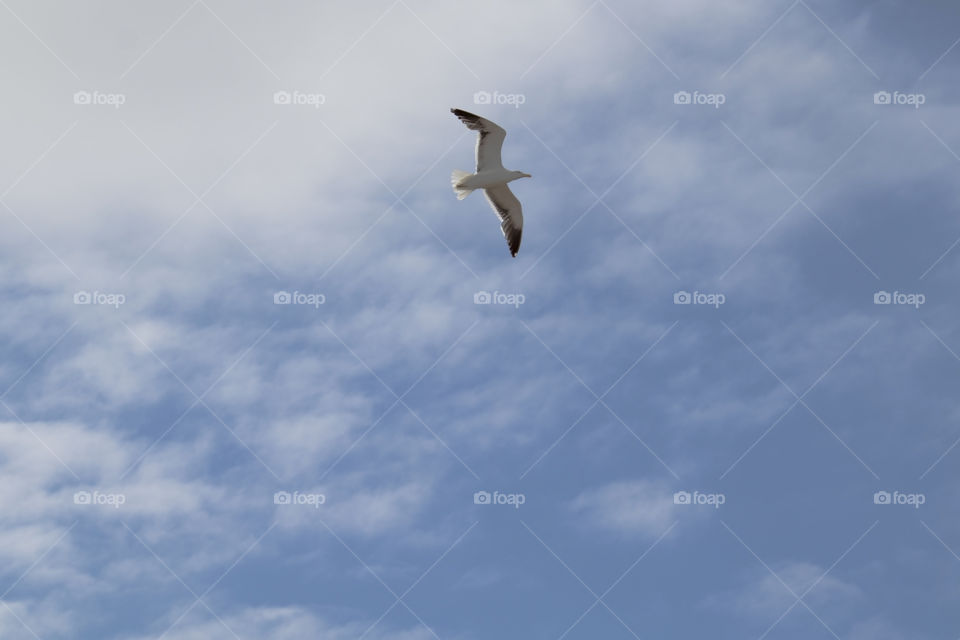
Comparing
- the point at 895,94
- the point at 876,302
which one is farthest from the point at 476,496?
the point at 895,94

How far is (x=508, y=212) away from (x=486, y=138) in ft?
6.90

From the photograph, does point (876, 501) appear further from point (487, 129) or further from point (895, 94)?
point (487, 129)

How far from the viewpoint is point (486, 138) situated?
28.3 metres

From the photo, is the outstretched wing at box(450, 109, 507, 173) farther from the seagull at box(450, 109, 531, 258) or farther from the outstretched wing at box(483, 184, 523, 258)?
the outstretched wing at box(483, 184, 523, 258)

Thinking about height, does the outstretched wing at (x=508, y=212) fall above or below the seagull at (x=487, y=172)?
below

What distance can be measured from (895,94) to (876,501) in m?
12.0

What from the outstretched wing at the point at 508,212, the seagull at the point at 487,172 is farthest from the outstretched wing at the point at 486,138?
the outstretched wing at the point at 508,212

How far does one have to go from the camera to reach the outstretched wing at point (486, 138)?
2823 cm

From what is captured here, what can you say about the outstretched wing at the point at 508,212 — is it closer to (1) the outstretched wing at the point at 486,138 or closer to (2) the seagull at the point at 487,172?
(2) the seagull at the point at 487,172

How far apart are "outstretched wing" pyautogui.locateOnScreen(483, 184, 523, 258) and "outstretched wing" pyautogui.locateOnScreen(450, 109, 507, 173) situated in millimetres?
744

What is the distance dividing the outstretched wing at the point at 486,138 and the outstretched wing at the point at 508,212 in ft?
2.44

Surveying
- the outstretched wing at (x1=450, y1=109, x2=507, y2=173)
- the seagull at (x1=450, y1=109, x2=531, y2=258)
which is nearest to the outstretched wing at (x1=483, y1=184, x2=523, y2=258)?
the seagull at (x1=450, y1=109, x2=531, y2=258)

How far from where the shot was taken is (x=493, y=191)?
2906 centimetres

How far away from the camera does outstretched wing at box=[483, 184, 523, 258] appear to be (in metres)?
29.1
